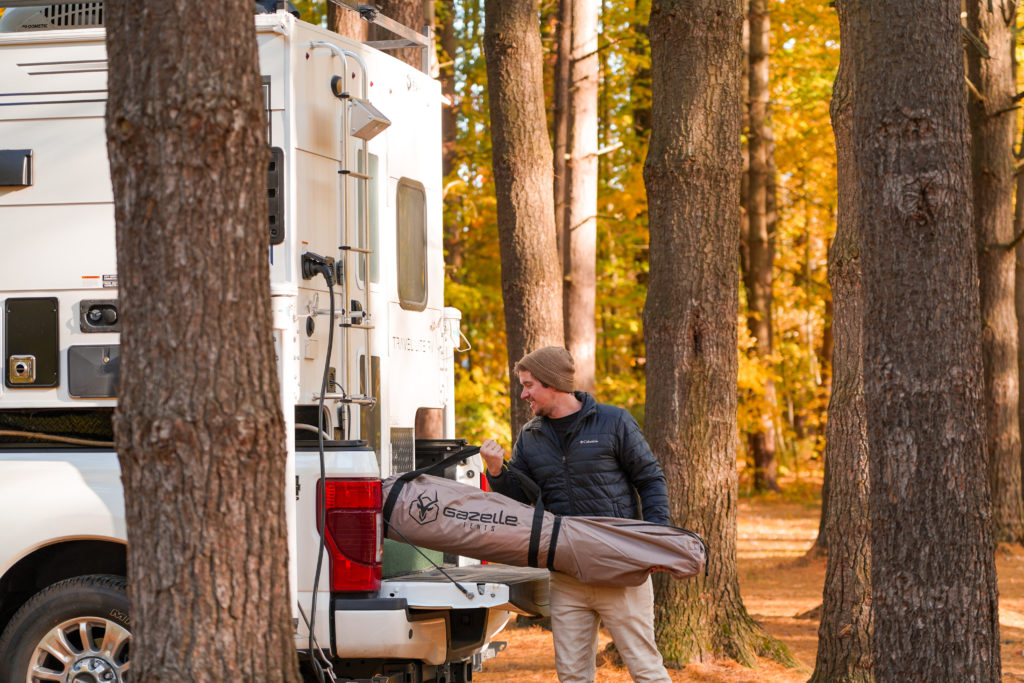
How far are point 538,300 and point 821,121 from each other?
15.2 meters

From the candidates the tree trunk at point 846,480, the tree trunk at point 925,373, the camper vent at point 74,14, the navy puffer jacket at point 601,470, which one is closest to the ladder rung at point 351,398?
the navy puffer jacket at point 601,470

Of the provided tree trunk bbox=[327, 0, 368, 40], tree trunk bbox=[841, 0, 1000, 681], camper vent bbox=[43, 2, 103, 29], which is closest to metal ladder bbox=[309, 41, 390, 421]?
camper vent bbox=[43, 2, 103, 29]

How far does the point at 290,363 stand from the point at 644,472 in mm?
1684

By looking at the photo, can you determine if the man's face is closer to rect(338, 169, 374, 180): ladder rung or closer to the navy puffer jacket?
the navy puffer jacket

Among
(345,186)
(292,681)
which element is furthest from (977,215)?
(292,681)

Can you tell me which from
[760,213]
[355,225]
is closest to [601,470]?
[355,225]

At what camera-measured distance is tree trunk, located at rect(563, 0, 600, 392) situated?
1526 centimetres

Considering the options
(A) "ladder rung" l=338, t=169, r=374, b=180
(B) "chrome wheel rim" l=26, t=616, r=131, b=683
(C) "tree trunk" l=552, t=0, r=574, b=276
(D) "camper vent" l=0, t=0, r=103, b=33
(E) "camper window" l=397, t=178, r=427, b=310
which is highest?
(C) "tree trunk" l=552, t=0, r=574, b=276

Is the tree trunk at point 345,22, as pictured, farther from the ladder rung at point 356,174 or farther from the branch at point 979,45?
the branch at point 979,45

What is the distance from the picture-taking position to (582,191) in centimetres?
1553

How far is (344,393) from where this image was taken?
6.45 metres

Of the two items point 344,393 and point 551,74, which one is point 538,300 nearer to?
point 344,393

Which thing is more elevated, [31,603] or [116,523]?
[116,523]

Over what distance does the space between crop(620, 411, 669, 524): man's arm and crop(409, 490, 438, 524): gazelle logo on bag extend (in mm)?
876
